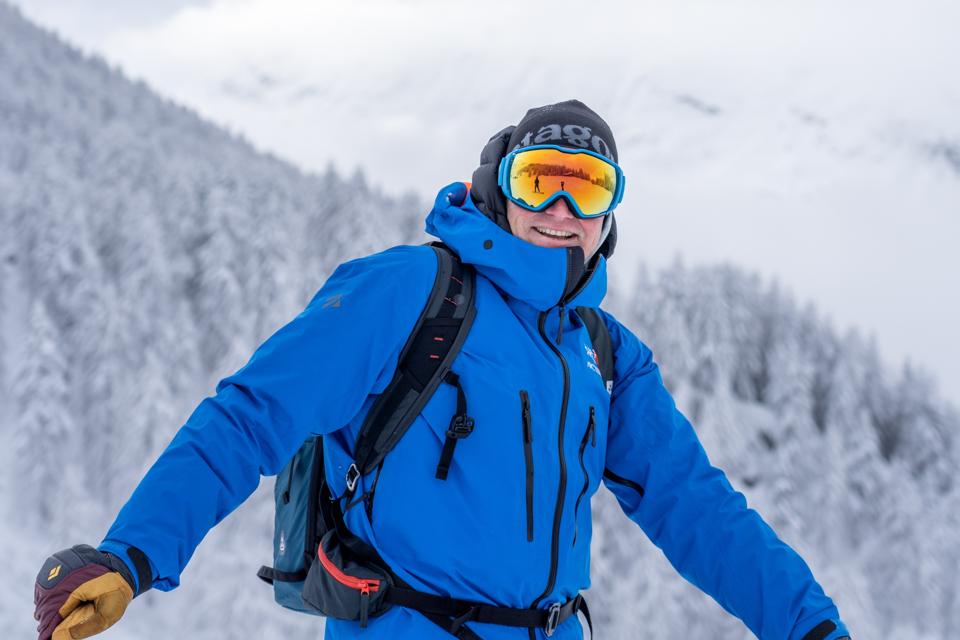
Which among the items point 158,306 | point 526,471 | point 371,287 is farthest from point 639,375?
point 158,306

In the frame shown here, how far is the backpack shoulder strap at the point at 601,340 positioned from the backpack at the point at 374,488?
0.62 m

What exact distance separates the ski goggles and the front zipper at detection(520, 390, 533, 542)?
0.71 metres

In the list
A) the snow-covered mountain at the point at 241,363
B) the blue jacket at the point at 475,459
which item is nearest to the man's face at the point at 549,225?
the blue jacket at the point at 475,459

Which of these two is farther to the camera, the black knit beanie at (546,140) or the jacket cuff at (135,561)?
the black knit beanie at (546,140)

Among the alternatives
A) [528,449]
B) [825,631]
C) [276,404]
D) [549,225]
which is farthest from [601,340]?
[276,404]

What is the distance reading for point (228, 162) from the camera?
43125 mm

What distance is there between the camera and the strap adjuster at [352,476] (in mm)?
2299

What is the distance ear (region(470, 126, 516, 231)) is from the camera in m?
2.77

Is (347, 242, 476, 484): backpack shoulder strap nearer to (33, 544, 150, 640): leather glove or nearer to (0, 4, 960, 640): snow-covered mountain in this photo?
(33, 544, 150, 640): leather glove

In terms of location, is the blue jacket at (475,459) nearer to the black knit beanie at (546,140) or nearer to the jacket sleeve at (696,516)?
the jacket sleeve at (696,516)

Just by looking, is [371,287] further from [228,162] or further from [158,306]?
[228,162]

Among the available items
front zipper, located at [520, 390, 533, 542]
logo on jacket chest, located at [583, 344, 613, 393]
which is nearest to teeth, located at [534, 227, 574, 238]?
logo on jacket chest, located at [583, 344, 613, 393]

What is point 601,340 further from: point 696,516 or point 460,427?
point 460,427

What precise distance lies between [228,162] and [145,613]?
2536 centimetres
